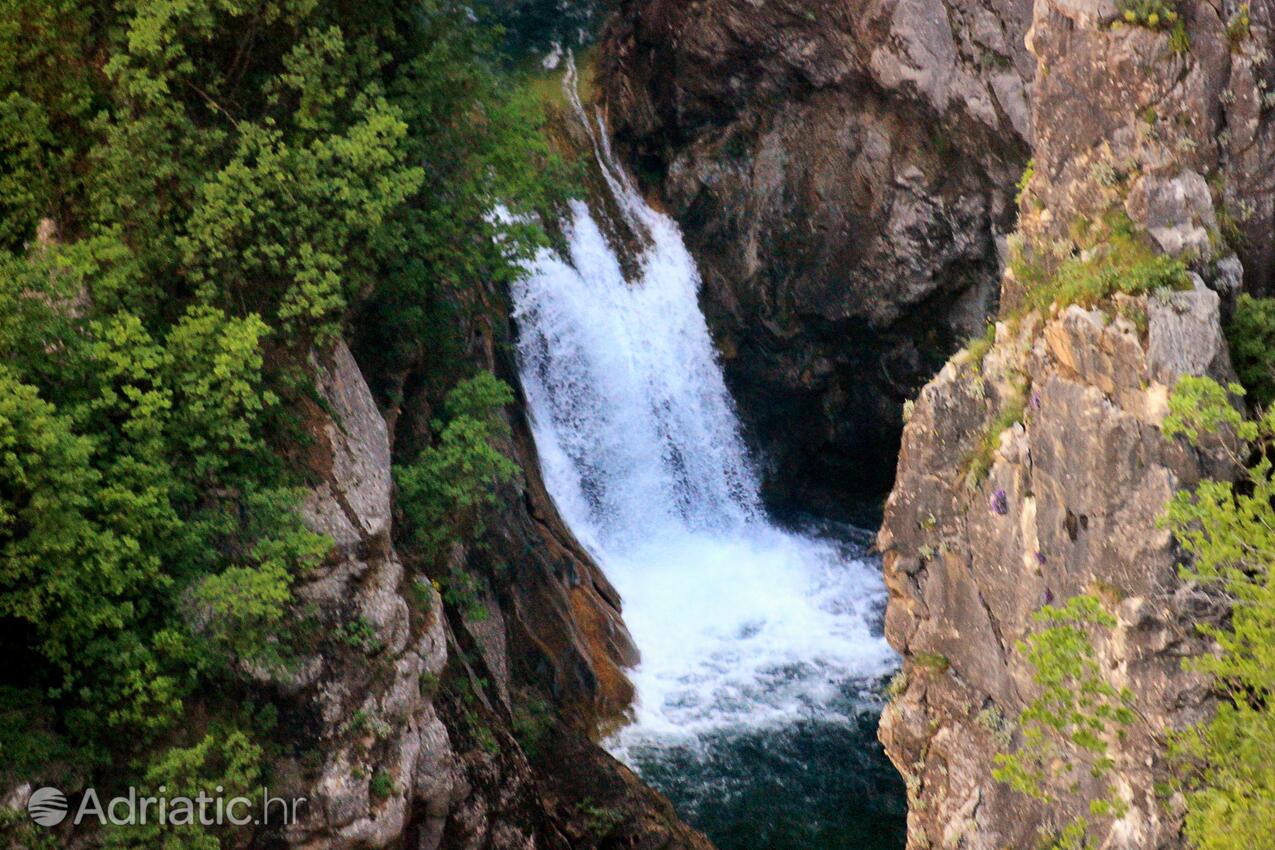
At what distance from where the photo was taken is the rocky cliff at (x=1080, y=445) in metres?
10.5

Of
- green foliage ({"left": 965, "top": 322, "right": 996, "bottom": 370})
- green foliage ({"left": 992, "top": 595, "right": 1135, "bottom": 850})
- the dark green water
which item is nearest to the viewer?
green foliage ({"left": 992, "top": 595, "right": 1135, "bottom": 850})

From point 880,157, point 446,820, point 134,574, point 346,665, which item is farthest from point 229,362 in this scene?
point 880,157

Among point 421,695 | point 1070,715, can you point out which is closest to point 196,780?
point 421,695

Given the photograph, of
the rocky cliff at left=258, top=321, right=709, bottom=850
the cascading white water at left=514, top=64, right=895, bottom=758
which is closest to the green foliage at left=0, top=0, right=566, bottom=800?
the rocky cliff at left=258, top=321, right=709, bottom=850

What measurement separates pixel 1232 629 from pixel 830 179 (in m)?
15.6

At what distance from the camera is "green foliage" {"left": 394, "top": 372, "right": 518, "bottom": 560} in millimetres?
14062

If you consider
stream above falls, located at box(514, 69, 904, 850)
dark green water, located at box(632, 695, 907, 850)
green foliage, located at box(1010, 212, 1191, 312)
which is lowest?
dark green water, located at box(632, 695, 907, 850)

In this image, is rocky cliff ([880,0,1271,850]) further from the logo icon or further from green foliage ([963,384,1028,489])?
the logo icon

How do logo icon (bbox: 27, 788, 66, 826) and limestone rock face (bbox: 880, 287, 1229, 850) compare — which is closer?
logo icon (bbox: 27, 788, 66, 826)

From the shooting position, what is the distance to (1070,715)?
34.4ft

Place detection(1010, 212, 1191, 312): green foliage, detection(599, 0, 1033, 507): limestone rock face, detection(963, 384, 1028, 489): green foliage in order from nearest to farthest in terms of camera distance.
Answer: detection(1010, 212, 1191, 312): green foliage, detection(963, 384, 1028, 489): green foliage, detection(599, 0, 1033, 507): limestone rock face

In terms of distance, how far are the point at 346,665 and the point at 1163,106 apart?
9.62 m

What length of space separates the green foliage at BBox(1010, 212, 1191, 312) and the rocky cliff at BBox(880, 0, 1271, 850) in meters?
0.03

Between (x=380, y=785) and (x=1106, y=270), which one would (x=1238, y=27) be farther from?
(x=380, y=785)
